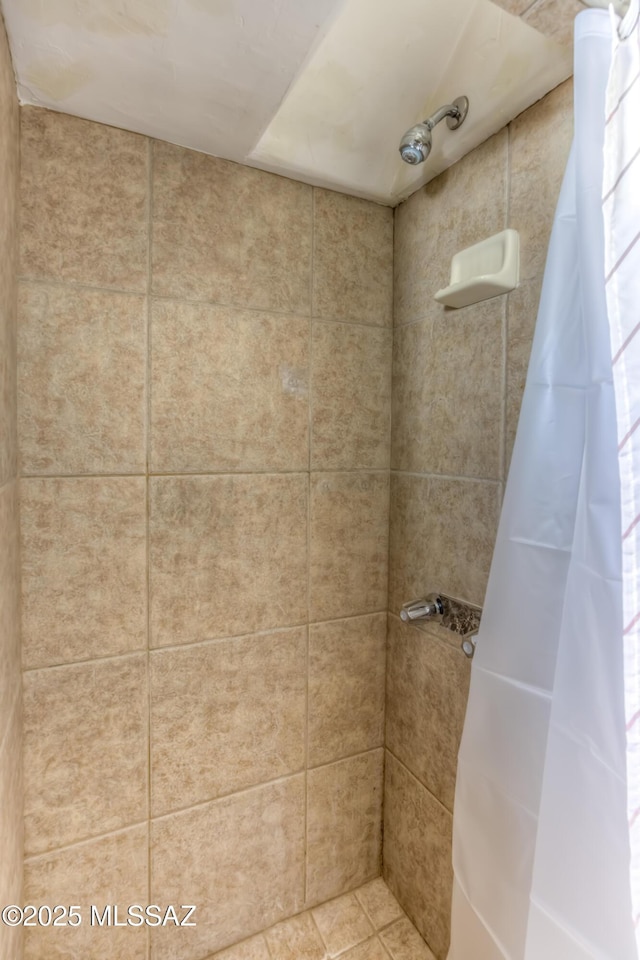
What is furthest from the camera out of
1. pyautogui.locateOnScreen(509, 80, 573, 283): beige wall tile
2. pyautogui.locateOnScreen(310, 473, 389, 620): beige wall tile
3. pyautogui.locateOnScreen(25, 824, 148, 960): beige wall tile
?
pyautogui.locateOnScreen(310, 473, 389, 620): beige wall tile

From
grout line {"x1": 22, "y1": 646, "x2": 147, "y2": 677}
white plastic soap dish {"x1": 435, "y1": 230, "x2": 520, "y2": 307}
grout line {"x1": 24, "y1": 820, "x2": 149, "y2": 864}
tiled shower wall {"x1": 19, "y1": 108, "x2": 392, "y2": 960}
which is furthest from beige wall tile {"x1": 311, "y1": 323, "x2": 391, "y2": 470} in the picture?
grout line {"x1": 24, "y1": 820, "x2": 149, "y2": 864}

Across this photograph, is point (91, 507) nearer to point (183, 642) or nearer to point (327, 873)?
point (183, 642)

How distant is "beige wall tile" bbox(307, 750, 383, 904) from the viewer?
112cm

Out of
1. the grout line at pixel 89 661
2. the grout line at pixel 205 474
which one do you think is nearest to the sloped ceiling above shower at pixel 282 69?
the grout line at pixel 205 474

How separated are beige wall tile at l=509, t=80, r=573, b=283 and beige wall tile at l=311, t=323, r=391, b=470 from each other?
40 centimetres

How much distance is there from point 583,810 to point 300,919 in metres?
0.95

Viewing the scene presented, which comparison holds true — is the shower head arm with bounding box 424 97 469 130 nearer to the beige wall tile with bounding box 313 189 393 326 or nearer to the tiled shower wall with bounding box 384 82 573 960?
the tiled shower wall with bounding box 384 82 573 960

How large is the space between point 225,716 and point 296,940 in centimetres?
58

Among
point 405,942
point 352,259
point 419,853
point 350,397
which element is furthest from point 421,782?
point 352,259

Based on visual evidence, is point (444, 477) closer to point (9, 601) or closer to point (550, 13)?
point (550, 13)

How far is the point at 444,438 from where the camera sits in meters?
1.00

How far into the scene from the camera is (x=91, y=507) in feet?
2.91

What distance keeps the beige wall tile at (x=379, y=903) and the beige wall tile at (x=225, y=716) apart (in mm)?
417

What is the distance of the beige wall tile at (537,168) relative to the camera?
767 millimetres
